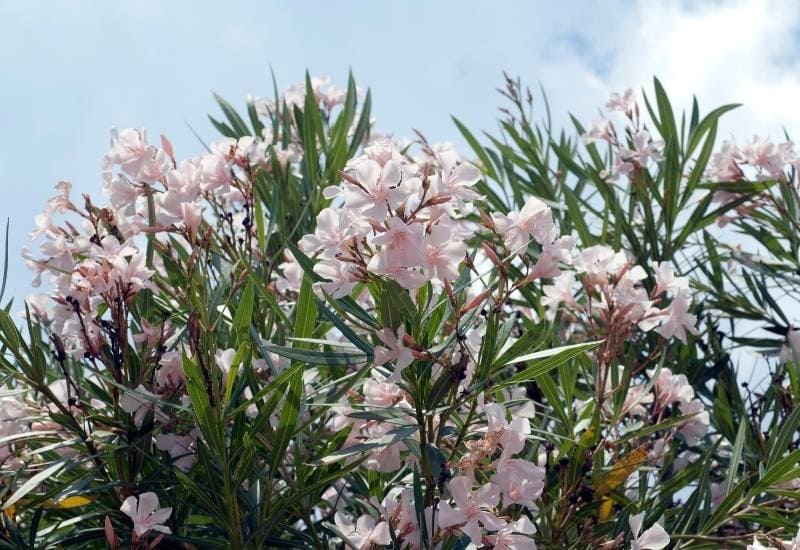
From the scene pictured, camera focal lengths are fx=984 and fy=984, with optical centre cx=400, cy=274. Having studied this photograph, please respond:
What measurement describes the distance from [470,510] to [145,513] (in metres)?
0.46

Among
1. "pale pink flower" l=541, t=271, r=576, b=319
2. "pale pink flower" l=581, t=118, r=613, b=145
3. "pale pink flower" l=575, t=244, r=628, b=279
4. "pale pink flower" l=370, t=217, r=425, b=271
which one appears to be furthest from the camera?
"pale pink flower" l=581, t=118, r=613, b=145

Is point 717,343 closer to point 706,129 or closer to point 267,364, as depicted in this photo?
point 706,129

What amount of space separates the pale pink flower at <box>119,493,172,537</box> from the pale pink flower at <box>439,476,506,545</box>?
15.6 inches

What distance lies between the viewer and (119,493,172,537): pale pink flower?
53.8 inches

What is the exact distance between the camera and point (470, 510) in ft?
4.16

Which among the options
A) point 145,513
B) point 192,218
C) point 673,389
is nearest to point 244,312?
point 192,218

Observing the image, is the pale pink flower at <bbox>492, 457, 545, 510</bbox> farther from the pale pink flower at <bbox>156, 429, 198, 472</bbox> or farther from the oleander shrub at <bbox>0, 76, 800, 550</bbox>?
the pale pink flower at <bbox>156, 429, 198, 472</bbox>

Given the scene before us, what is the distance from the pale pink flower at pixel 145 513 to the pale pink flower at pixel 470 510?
1.30 feet

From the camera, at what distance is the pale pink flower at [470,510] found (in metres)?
1.26

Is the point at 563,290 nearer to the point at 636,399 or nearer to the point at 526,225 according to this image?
the point at 636,399

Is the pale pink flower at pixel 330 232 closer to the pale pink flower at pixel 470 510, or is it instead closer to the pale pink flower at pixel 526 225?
the pale pink flower at pixel 526 225

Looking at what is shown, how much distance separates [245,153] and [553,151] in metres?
1.16

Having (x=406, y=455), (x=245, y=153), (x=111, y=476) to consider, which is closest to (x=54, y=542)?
(x=111, y=476)

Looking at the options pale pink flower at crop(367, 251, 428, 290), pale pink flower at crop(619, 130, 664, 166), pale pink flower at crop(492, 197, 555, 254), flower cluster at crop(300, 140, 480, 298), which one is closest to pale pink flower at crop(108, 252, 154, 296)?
flower cluster at crop(300, 140, 480, 298)
